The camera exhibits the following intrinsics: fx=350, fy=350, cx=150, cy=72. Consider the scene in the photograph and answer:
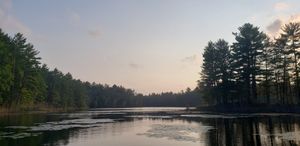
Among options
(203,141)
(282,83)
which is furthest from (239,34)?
(203,141)

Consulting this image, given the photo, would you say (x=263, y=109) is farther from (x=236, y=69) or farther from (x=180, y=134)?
(x=180, y=134)

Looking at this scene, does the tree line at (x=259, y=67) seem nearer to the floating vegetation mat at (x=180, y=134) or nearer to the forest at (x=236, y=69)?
the forest at (x=236, y=69)

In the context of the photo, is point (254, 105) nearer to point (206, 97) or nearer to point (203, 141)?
point (206, 97)

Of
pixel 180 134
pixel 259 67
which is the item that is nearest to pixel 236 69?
pixel 259 67

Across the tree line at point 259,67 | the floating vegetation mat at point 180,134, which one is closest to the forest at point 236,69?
the tree line at point 259,67

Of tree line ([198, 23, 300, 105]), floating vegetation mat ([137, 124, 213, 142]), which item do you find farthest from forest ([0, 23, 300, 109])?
floating vegetation mat ([137, 124, 213, 142])

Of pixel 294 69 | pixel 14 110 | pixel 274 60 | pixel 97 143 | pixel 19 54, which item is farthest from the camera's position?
pixel 19 54

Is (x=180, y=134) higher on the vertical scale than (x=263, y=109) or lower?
lower

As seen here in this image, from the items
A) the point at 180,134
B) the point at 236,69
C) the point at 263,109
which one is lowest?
the point at 180,134

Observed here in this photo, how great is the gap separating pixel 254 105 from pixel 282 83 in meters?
10.4

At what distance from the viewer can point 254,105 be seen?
63.2 m

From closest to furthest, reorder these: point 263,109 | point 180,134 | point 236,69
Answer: point 180,134, point 263,109, point 236,69

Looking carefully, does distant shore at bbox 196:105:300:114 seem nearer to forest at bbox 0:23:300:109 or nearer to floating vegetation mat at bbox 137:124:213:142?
forest at bbox 0:23:300:109

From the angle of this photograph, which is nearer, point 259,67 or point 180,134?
point 180,134
